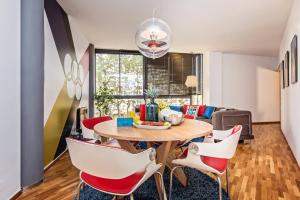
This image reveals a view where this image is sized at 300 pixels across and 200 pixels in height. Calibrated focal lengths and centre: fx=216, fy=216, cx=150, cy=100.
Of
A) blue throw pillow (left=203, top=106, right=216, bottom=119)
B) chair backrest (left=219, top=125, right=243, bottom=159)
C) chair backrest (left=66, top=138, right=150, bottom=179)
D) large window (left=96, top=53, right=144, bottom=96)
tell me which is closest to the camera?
chair backrest (left=66, top=138, right=150, bottom=179)

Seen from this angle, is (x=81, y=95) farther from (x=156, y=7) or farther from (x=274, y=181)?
(x=274, y=181)

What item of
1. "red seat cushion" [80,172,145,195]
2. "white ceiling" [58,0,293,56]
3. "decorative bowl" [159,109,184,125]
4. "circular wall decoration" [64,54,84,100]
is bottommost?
"red seat cushion" [80,172,145,195]

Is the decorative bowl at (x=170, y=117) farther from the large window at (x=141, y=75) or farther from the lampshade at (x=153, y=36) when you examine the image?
the large window at (x=141, y=75)

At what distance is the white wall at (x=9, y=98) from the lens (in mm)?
2055

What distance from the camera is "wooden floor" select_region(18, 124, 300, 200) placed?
91.2 inches

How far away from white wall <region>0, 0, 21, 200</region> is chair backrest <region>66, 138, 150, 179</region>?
1155 millimetres

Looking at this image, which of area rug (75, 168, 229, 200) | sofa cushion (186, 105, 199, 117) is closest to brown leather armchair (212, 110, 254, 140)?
sofa cushion (186, 105, 199, 117)

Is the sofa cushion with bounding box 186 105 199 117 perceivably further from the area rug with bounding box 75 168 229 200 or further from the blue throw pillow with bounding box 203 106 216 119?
the area rug with bounding box 75 168 229 200

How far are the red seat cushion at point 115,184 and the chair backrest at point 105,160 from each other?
0.13 meters

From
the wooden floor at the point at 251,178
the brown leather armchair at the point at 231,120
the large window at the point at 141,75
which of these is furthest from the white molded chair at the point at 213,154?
the large window at the point at 141,75

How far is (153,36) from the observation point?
2629 millimetres

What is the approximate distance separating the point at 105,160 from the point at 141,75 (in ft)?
19.6

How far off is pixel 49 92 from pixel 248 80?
694cm

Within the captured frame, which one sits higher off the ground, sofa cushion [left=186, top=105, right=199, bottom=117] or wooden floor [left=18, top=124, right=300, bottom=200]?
sofa cushion [left=186, top=105, right=199, bottom=117]
